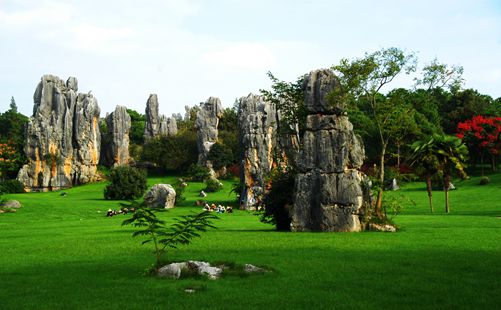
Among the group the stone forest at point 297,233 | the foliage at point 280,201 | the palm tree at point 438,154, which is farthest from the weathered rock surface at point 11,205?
the palm tree at point 438,154

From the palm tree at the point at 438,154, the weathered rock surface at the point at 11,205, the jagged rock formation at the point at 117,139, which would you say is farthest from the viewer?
the jagged rock formation at the point at 117,139

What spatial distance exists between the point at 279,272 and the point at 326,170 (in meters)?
12.0

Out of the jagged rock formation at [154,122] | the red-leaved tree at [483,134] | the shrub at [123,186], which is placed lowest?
the shrub at [123,186]

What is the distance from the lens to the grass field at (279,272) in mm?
9812

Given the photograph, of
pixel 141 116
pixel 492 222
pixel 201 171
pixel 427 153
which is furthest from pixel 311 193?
pixel 141 116

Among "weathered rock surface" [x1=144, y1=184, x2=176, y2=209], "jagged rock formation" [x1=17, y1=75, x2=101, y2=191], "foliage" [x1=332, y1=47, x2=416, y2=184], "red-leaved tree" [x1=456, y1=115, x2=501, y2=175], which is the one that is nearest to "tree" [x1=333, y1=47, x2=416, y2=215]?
"foliage" [x1=332, y1=47, x2=416, y2=184]

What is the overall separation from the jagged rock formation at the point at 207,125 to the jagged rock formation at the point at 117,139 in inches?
526

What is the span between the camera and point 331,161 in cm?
2423

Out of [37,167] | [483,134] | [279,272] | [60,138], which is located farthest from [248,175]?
[279,272]

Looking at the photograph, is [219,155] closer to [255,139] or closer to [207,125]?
[207,125]

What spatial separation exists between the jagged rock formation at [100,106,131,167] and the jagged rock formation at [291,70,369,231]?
6710 centimetres

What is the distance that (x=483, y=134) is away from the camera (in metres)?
66.3

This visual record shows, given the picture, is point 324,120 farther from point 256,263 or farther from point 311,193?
point 256,263

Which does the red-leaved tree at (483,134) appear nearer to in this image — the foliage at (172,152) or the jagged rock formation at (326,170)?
the foliage at (172,152)
